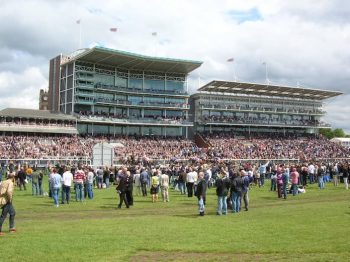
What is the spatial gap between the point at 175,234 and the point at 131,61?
6409 cm

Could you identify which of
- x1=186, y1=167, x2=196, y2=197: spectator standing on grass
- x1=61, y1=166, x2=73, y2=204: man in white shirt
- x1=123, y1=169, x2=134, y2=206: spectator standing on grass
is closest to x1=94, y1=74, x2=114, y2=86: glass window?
x1=186, y1=167, x2=196, y2=197: spectator standing on grass

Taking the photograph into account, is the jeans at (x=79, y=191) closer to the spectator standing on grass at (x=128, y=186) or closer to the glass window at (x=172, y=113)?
the spectator standing on grass at (x=128, y=186)

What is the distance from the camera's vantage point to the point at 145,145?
67.8 metres

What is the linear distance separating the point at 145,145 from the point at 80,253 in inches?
2253

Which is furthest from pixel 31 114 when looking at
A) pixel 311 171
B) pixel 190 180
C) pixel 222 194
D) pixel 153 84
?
pixel 222 194

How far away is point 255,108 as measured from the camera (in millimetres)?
89125

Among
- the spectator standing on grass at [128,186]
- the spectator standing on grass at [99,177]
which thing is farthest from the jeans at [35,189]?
the spectator standing on grass at [128,186]

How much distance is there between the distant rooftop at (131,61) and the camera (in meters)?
70.9

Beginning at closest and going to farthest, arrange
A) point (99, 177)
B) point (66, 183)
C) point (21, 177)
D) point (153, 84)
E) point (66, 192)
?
point (66, 183)
point (66, 192)
point (21, 177)
point (99, 177)
point (153, 84)

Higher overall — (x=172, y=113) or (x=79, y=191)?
(x=172, y=113)

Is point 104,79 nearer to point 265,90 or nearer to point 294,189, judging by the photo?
point 265,90

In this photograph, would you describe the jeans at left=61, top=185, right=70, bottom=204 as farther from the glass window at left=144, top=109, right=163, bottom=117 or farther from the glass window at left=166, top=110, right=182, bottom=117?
the glass window at left=166, top=110, right=182, bottom=117

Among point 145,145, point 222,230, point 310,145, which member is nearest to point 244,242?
point 222,230

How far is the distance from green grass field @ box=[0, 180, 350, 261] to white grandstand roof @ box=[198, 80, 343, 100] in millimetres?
63076
